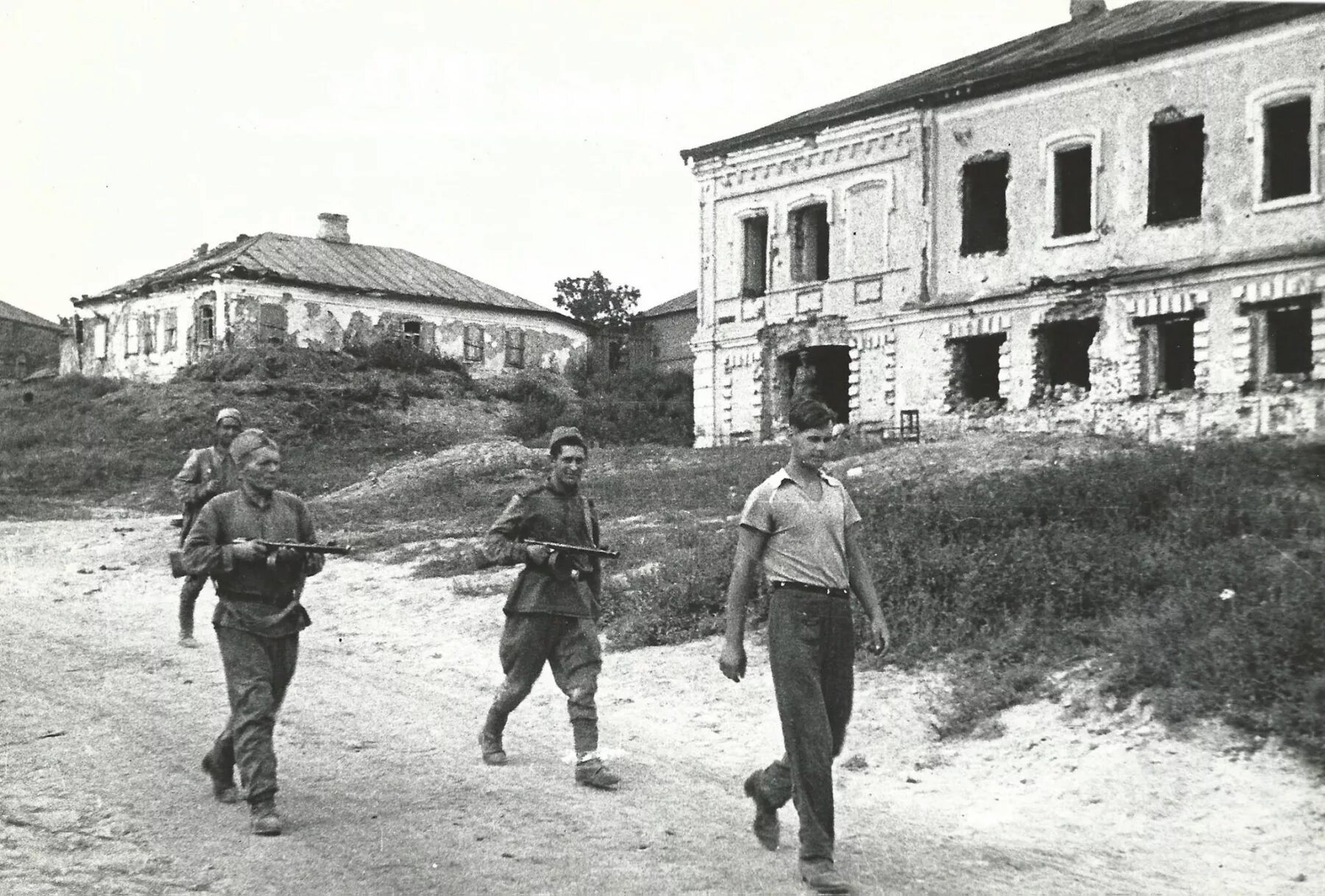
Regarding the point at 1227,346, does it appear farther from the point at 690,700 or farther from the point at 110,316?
the point at 110,316

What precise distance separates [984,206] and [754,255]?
18.3 ft

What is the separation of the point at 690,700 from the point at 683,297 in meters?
39.4

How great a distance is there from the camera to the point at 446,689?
9062mm

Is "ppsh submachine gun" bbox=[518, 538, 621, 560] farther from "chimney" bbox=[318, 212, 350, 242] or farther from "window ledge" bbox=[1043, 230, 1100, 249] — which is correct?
"chimney" bbox=[318, 212, 350, 242]

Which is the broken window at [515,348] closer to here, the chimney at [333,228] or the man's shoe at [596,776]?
the chimney at [333,228]

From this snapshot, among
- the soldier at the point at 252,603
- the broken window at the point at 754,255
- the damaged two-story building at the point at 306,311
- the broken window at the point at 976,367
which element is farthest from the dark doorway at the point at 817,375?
the soldier at the point at 252,603

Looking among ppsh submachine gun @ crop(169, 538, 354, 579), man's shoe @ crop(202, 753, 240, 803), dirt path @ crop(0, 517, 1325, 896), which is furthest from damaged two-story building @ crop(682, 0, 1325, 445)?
man's shoe @ crop(202, 753, 240, 803)

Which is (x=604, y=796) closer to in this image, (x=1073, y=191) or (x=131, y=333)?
(x=1073, y=191)

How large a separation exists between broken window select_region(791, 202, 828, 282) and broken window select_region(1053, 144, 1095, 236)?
532 cm

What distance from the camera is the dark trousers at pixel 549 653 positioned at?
6609mm

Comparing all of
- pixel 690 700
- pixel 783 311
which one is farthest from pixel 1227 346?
pixel 690 700

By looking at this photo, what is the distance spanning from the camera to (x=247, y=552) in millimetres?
5758

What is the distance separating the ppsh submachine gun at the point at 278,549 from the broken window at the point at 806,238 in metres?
21.8

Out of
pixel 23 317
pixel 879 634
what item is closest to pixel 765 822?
pixel 879 634
